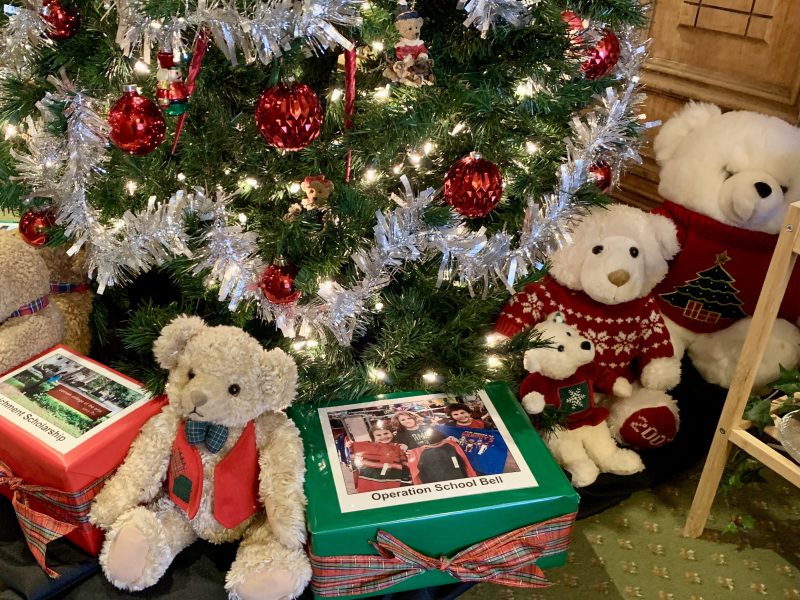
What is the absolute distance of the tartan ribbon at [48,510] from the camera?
3.14 ft

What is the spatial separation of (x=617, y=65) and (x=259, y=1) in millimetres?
701

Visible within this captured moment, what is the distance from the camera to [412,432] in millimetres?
1072

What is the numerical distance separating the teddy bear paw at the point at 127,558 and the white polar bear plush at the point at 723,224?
42.5 inches

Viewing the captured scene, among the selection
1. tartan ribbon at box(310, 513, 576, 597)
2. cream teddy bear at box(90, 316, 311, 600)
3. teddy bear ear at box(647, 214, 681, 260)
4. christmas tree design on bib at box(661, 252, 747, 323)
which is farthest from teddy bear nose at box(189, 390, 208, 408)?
christmas tree design on bib at box(661, 252, 747, 323)

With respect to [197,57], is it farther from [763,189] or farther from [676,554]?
[676,554]

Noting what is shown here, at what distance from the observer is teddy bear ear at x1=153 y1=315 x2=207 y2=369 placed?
0.97m

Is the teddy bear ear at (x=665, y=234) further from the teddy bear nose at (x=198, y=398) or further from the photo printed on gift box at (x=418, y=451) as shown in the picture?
the teddy bear nose at (x=198, y=398)

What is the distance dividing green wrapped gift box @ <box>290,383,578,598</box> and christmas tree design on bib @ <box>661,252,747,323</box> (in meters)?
0.56

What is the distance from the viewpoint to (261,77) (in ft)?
3.21

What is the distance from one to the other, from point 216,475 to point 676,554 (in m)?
0.81

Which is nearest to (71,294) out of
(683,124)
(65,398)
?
(65,398)

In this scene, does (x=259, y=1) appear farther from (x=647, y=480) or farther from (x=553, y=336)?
(x=647, y=480)

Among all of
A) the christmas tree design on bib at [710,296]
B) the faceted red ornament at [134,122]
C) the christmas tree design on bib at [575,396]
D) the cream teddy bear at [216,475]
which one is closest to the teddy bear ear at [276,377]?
the cream teddy bear at [216,475]

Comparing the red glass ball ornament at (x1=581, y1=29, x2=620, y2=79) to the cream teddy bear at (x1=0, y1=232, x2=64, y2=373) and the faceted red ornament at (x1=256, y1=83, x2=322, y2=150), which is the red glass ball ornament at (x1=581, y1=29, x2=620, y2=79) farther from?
the cream teddy bear at (x1=0, y1=232, x2=64, y2=373)
